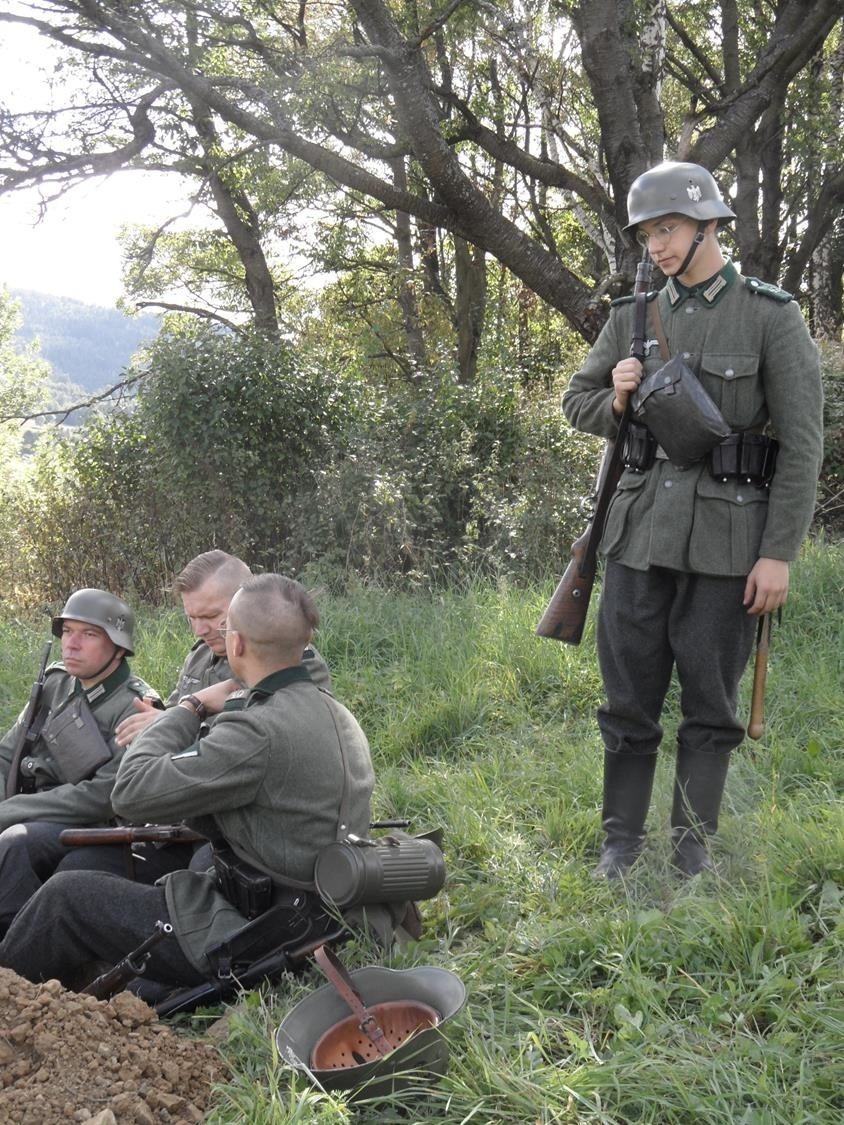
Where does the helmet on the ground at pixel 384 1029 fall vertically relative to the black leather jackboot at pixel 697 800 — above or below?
below

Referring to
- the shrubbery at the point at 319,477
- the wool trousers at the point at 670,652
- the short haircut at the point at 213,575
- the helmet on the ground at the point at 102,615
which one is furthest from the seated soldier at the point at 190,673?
the shrubbery at the point at 319,477

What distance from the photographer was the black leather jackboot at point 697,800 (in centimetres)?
400

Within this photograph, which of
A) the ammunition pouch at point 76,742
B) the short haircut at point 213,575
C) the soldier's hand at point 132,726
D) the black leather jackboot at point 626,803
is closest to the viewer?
the black leather jackboot at point 626,803

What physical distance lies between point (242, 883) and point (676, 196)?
2.53 metres

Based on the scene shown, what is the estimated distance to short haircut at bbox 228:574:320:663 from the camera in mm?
3678

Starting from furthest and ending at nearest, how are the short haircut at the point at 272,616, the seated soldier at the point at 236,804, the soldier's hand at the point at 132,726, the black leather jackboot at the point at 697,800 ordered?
the soldier's hand at the point at 132,726
the black leather jackboot at the point at 697,800
the short haircut at the point at 272,616
the seated soldier at the point at 236,804

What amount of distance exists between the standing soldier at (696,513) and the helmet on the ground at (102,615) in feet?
6.59

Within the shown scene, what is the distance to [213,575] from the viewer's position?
4578 millimetres

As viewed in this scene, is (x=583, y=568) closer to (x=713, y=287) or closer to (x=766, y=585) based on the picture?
(x=766, y=585)

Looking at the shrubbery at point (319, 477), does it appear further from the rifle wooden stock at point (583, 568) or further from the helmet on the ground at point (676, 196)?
the helmet on the ground at point (676, 196)

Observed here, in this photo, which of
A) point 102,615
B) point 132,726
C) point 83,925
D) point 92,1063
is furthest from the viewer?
point 102,615

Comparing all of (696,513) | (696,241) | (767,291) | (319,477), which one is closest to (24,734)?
(696,513)

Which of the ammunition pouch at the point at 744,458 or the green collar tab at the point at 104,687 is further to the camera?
the green collar tab at the point at 104,687

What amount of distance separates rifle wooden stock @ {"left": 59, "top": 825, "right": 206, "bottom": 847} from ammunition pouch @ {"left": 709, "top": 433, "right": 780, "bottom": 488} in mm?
2142
